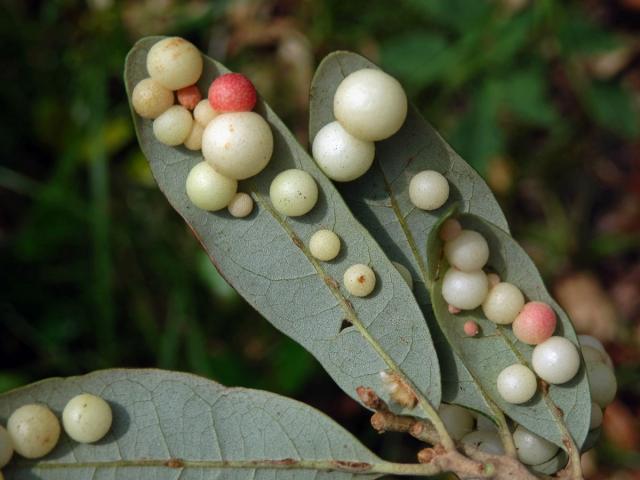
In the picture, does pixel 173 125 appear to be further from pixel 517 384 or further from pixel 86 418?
pixel 517 384

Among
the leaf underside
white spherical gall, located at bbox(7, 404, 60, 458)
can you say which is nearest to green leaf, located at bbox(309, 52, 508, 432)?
the leaf underside

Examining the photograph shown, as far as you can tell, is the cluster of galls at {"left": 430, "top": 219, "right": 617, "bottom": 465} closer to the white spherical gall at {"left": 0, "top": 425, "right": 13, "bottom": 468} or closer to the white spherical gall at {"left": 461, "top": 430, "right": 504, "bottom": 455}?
the white spherical gall at {"left": 461, "top": 430, "right": 504, "bottom": 455}

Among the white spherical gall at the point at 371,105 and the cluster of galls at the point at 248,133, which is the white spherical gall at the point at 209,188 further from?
the white spherical gall at the point at 371,105

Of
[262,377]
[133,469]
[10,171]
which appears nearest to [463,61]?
[262,377]

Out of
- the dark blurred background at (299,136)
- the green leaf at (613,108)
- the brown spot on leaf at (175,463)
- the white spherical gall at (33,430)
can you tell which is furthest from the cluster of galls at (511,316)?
the green leaf at (613,108)

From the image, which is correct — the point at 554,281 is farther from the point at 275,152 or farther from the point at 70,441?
the point at 70,441

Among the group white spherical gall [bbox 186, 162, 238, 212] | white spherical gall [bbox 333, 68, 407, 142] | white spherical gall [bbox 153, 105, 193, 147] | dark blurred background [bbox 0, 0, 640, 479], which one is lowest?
dark blurred background [bbox 0, 0, 640, 479]
